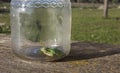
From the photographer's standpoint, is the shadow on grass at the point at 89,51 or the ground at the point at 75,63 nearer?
the ground at the point at 75,63

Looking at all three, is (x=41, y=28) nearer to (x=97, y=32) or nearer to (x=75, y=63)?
(x=75, y=63)

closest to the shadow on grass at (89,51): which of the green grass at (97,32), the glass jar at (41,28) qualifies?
the glass jar at (41,28)

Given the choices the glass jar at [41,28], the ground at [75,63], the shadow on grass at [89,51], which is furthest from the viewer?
the shadow on grass at [89,51]

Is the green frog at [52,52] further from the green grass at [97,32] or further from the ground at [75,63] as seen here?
the green grass at [97,32]

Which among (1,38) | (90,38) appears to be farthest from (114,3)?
(1,38)

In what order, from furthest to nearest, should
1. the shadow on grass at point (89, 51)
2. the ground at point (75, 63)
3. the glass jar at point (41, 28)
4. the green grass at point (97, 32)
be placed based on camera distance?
the green grass at point (97, 32) → the shadow on grass at point (89, 51) → the glass jar at point (41, 28) → the ground at point (75, 63)

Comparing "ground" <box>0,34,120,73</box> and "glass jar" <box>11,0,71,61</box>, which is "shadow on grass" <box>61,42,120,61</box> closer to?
"ground" <box>0,34,120,73</box>

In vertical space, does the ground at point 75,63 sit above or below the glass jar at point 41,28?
below
